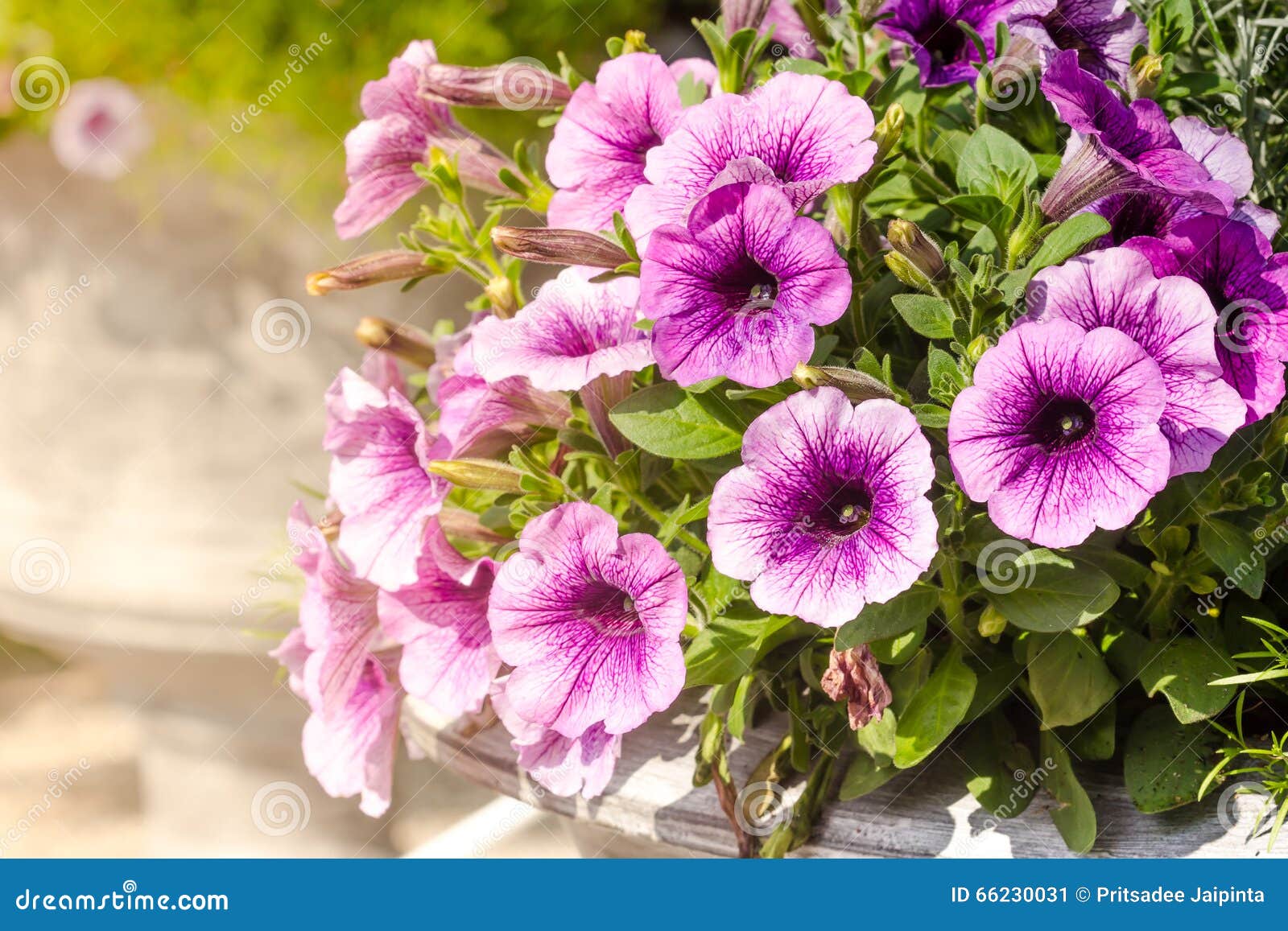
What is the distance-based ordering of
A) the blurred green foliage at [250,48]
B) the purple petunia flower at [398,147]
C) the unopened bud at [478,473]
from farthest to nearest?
1. the blurred green foliage at [250,48]
2. the purple petunia flower at [398,147]
3. the unopened bud at [478,473]

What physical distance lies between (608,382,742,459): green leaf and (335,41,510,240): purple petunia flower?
226 millimetres

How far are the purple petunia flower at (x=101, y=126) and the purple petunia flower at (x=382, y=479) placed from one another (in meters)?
0.58

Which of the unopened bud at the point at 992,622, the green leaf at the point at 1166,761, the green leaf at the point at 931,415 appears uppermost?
the green leaf at the point at 931,415

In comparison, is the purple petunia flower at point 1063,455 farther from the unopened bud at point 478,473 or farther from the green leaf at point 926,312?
the unopened bud at point 478,473

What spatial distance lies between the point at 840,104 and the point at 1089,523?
21cm

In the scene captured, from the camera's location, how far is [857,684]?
0.49 meters

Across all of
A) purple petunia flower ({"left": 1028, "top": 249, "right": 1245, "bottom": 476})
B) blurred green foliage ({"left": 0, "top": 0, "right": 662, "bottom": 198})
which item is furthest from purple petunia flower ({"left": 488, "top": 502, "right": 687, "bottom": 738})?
blurred green foliage ({"left": 0, "top": 0, "right": 662, "bottom": 198})

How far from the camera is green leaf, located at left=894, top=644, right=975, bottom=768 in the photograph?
0.50 meters

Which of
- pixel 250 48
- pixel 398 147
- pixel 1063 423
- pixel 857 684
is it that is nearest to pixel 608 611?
pixel 857 684

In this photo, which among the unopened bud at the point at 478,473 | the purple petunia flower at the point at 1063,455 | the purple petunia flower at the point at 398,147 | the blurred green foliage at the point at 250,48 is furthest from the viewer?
the blurred green foliage at the point at 250,48

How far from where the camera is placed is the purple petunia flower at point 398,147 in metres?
0.65

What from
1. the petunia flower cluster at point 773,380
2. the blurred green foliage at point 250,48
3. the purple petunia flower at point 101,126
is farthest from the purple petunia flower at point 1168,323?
the purple petunia flower at point 101,126

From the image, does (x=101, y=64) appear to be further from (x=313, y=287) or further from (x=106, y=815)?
(x=106, y=815)

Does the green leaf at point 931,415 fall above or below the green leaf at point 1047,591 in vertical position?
above
